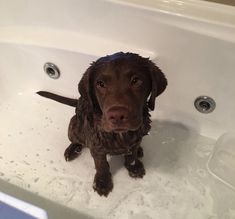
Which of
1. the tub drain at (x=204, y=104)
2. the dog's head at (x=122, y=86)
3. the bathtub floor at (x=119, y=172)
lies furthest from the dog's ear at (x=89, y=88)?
the tub drain at (x=204, y=104)

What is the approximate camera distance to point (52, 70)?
5.11 feet

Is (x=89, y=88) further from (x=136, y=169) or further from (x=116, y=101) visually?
(x=136, y=169)

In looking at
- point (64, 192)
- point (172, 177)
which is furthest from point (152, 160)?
point (64, 192)

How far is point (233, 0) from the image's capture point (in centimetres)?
122

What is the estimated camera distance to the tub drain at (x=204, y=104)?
139 cm

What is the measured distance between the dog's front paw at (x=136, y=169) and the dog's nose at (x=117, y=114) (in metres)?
0.42

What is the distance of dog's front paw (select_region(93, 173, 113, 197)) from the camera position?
1289mm

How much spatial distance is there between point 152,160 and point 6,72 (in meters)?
0.69

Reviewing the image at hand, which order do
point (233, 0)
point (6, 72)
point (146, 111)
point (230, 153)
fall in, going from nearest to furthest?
point (146, 111), point (233, 0), point (230, 153), point (6, 72)

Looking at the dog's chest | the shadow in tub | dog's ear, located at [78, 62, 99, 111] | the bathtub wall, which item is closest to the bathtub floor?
the shadow in tub

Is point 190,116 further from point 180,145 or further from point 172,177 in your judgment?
point 172,177

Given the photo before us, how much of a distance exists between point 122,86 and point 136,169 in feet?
1.52

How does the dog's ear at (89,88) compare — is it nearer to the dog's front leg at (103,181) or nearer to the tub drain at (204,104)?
the dog's front leg at (103,181)

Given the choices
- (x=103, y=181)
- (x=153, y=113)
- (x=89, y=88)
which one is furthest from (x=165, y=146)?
(x=89, y=88)
